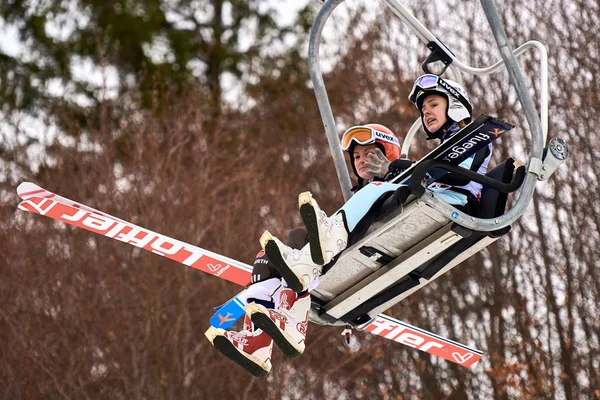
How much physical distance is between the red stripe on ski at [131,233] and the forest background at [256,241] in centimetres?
539

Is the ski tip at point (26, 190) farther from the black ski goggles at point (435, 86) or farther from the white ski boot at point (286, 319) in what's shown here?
the black ski goggles at point (435, 86)

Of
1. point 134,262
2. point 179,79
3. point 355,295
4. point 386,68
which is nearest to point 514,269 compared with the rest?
point 386,68

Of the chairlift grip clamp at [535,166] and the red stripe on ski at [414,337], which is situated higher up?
the red stripe on ski at [414,337]

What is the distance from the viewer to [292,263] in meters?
5.32

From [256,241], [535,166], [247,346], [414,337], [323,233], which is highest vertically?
[256,241]

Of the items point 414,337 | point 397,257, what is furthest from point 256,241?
point 397,257

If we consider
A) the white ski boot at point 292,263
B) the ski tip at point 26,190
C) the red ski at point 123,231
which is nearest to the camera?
the white ski boot at point 292,263

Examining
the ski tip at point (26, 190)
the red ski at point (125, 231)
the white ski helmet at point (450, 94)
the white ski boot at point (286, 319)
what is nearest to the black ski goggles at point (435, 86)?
the white ski helmet at point (450, 94)

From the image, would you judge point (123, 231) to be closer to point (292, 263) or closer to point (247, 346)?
point (247, 346)

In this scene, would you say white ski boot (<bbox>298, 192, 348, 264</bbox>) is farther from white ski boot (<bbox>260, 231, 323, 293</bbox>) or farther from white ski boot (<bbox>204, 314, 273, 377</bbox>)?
white ski boot (<bbox>204, 314, 273, 377</bbox>)

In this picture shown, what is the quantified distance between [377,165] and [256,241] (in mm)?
7615

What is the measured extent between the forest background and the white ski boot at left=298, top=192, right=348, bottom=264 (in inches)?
255

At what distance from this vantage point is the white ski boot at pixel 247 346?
565 cm

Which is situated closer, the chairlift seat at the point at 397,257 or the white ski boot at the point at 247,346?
the chairlift seat at the point at 397,257
